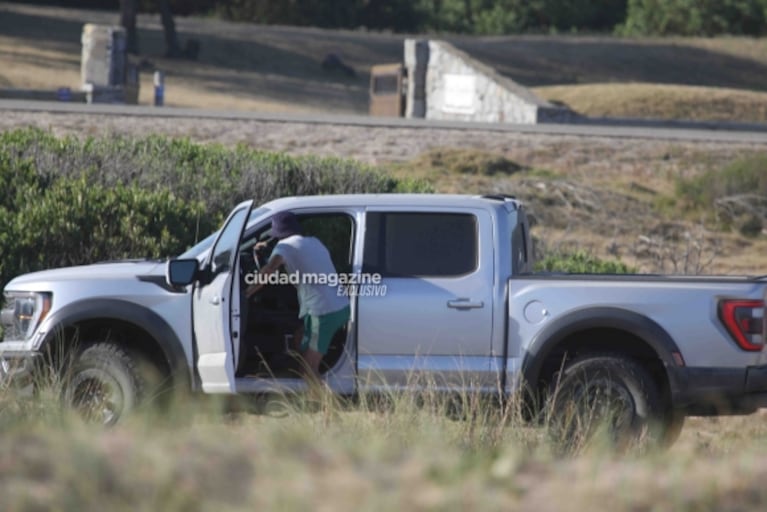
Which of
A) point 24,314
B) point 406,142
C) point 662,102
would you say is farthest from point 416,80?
point 24,314

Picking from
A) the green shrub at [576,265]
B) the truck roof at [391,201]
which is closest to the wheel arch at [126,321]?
the truck roof at [391,201]

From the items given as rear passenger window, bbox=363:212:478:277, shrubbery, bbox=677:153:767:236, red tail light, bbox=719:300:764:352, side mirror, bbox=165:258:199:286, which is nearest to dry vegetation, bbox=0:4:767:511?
shrubbery, bbox=677:153:767:236

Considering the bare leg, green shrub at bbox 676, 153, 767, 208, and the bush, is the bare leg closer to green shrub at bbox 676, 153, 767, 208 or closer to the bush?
green shrub at bbox 676, 153, 767, 208

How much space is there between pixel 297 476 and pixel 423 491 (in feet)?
1.42

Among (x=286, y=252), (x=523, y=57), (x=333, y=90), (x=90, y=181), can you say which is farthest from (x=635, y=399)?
(x=523, y=57)

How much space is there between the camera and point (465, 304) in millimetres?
8734

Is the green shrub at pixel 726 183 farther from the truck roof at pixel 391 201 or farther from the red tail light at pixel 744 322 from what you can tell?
the red tail light at pixel 744 322

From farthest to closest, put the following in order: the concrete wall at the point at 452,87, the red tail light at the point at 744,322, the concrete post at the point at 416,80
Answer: the concrete post at the point at 416,80 → the concrete wall at the point at 452,87 → the red tail light at the point at 744,322

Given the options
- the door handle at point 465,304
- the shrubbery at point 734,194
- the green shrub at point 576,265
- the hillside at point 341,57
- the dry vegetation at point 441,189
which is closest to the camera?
the dry vegetation at point 441,189

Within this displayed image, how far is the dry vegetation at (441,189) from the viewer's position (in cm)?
466

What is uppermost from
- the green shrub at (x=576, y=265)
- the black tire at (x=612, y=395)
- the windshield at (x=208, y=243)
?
the windshield at (x=208, y=243)

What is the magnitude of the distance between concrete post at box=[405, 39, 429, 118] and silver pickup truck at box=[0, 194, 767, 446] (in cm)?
2876

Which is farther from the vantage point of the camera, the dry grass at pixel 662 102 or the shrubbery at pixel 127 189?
the dry grass at pixel 662 102

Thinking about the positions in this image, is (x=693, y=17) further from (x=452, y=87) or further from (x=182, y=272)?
(x=182, y=272)
